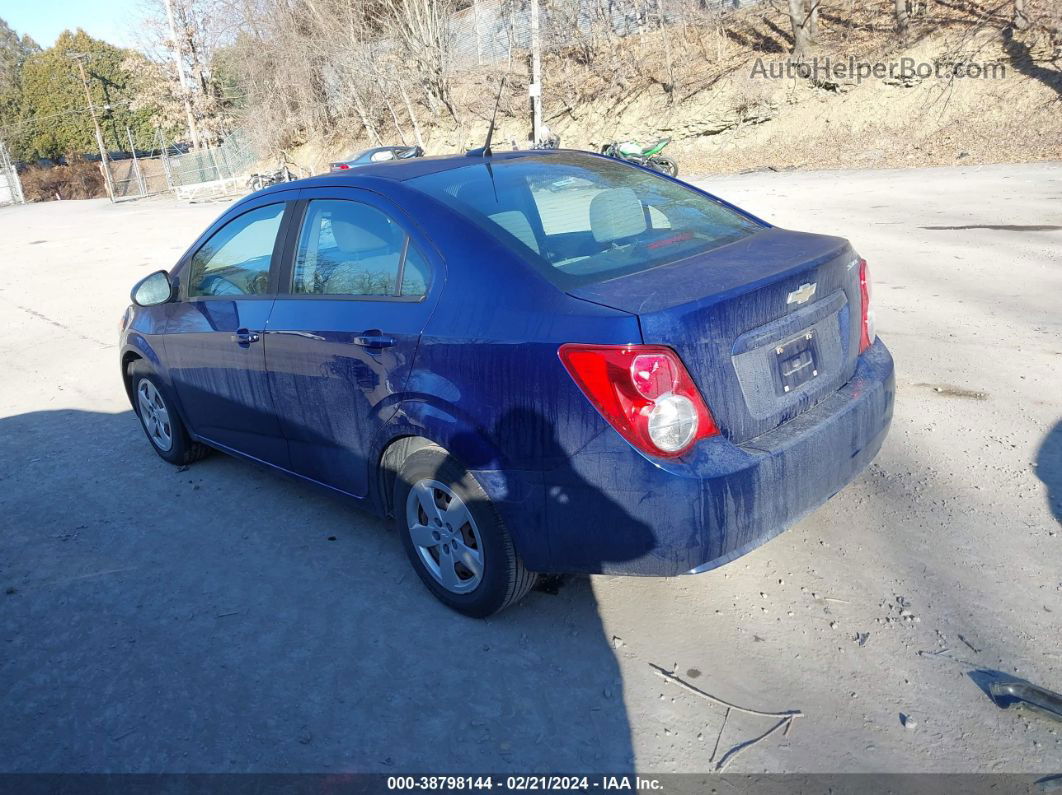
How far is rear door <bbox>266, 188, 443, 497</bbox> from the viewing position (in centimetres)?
317

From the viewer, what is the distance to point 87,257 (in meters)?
16.5

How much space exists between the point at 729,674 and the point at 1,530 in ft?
12.4

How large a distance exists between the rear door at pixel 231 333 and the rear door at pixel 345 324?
14cm

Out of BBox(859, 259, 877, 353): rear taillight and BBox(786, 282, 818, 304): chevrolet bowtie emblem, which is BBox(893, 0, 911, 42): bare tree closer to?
BBox(859, 259, 877, 353): rear taillight

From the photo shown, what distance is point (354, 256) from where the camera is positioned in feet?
11.5

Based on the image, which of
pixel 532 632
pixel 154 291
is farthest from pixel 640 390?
pixel 154 291

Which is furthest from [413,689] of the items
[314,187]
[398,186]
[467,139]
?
[467,139]

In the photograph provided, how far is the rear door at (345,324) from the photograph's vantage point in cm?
317

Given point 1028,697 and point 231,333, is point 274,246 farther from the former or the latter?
point 1028,697

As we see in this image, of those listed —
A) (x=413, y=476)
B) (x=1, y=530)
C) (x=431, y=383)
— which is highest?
(x=431, y=383)

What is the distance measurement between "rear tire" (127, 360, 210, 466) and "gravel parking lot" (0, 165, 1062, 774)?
128 millimetres

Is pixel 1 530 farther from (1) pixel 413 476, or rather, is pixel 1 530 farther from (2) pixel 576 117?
(2) pixel 576 117

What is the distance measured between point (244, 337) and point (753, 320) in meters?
2.37

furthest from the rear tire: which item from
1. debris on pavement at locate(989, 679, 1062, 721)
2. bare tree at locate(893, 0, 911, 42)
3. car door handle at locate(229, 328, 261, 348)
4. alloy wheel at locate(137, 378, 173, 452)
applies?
bare tree at locate(893, 0, 911, 42)
